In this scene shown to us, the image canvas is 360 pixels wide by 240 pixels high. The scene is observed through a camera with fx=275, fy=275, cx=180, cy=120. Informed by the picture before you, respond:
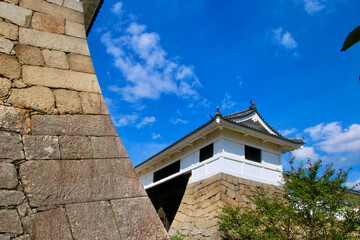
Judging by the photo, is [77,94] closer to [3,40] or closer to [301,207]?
[3,40]

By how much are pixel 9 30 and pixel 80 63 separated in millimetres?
633

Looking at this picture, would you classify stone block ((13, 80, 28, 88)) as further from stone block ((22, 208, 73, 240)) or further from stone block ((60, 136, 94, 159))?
stone block ((22, 208, 73, 240))

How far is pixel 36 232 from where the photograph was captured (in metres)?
1.57

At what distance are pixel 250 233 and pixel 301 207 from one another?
1.64 meters

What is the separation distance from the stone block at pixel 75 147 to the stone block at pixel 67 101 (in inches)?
10.5

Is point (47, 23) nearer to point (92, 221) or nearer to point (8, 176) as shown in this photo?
point (8, 176)

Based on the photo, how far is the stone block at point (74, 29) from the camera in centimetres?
276

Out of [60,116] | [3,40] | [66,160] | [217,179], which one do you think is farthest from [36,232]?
[217,179]

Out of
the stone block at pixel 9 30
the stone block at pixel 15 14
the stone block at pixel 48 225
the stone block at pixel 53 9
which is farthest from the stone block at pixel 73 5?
the stone block at pixel 48 225

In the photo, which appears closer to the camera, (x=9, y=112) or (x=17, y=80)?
(x=9, y=112)

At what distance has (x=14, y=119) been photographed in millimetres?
1965

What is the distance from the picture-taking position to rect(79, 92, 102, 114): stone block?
7.61ft

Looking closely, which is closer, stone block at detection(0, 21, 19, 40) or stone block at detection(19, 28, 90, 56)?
stone block at detection(0, 21, 19, 40)

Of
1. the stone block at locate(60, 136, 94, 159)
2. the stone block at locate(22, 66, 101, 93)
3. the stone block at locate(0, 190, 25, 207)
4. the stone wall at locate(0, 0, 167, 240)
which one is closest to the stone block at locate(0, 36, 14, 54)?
the stone wall at locate(0, 0, 167, 240)
